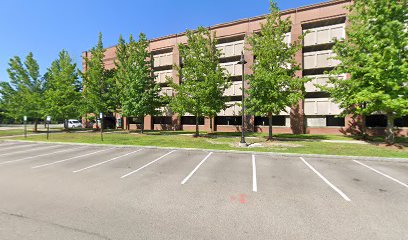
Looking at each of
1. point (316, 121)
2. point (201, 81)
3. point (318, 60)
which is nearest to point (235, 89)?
point (201, 81)

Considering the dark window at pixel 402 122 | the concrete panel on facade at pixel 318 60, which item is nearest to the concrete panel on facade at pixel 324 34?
the concrete panel on facade at pixel 318 60

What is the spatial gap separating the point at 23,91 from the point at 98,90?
13.3 metres

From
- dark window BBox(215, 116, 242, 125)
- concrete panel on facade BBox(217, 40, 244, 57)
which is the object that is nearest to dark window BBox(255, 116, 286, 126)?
dark window BBox(215, 116, 242, 125)

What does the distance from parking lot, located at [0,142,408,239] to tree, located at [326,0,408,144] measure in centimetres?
638

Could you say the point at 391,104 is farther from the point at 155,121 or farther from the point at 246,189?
the point at 155,121

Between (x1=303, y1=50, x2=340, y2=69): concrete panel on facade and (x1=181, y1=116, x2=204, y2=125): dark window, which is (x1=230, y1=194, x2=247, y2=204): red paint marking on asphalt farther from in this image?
(x1=181, y1=116, x2=204, y2=125): dark window

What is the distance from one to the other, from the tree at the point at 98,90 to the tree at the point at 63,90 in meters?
1.51

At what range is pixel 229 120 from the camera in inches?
1222

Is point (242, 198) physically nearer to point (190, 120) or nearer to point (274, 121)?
point (274, 121)

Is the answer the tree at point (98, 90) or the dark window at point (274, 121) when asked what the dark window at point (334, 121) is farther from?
the tree at point (98, 90)

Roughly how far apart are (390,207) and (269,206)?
10.4 feet

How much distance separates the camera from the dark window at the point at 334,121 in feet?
82.5

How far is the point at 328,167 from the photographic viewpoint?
356 inches

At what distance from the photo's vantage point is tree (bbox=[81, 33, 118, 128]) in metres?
29.7
